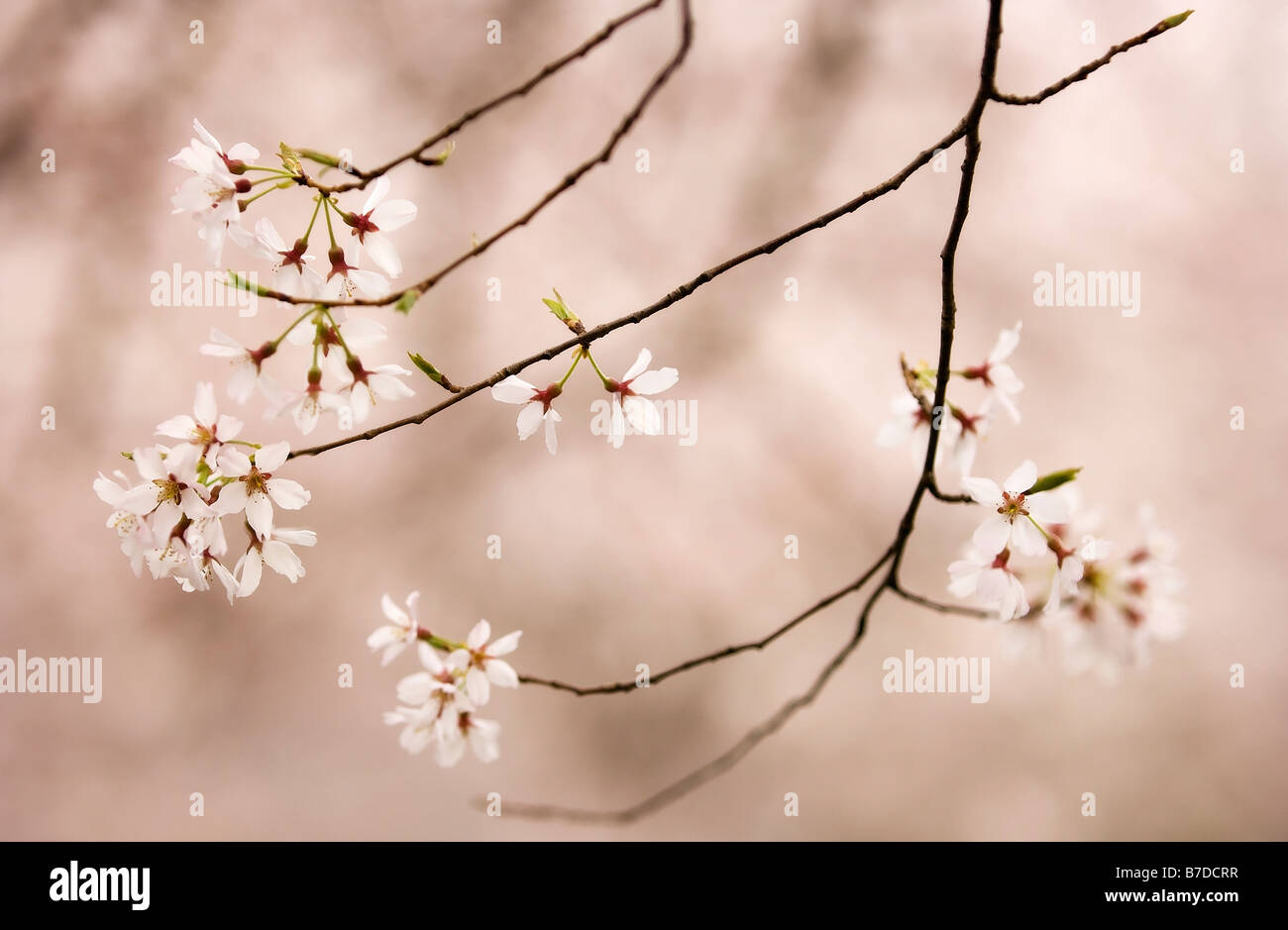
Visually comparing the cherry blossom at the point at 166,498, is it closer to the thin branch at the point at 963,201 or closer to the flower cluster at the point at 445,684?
the flower cluster at the point at 445,684

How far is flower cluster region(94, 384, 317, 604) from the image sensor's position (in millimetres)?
562

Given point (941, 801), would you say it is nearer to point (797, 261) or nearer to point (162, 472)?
point (797, 261)

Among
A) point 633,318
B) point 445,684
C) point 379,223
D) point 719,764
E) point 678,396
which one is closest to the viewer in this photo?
point 633,318

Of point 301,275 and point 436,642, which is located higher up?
point 301,275

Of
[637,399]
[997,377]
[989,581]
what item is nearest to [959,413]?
[997,377]

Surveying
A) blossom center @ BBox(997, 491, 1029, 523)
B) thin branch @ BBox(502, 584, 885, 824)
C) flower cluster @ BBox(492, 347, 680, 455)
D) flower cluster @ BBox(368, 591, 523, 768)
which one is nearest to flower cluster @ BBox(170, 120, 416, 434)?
flower cluster @ BBox(492, 347, 680, 455)

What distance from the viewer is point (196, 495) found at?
58 cm

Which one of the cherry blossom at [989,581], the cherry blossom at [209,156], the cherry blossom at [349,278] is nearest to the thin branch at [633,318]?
the cherry blossom at [349,278]

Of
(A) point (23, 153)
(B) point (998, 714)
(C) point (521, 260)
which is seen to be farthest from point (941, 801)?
(A) point (23, 153)

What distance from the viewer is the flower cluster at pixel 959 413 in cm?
73

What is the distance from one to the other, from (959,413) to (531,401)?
0.44 m

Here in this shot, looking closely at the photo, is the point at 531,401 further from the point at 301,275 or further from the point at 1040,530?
the point at 1040,530

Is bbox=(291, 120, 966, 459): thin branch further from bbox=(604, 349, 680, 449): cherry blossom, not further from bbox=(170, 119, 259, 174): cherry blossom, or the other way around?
bbox=(170, 119, 259, 174): cherry blossom

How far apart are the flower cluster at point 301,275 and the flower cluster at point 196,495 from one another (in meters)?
0.05
